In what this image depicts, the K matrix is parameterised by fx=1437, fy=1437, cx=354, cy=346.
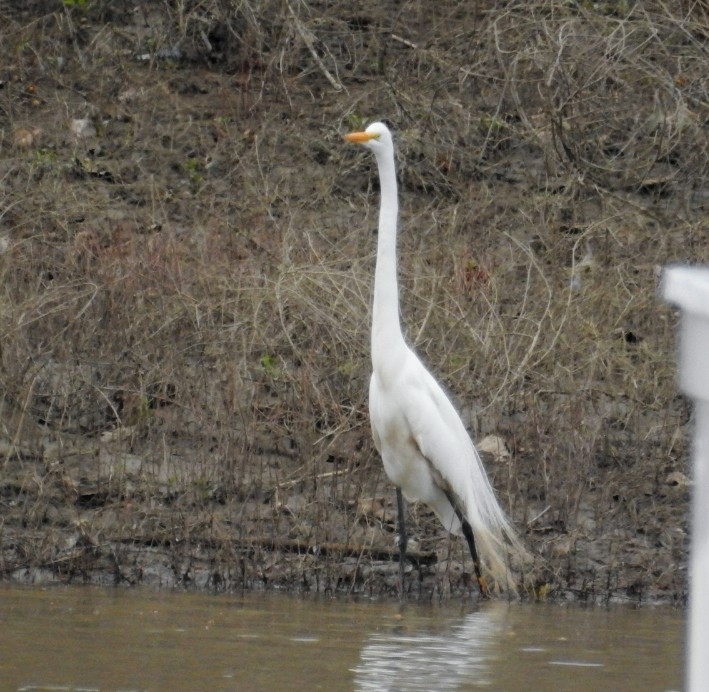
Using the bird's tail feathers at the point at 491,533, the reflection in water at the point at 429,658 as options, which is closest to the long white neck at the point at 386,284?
the bird's tail feathers at the point at 491,533

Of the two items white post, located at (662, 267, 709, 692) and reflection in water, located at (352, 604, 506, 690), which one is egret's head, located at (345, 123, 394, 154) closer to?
reflection in water, located at (352, 604, 506, 690)

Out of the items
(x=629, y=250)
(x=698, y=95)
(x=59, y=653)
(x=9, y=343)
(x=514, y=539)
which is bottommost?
(x=59, y=653)

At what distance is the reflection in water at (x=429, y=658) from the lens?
14.6 ft

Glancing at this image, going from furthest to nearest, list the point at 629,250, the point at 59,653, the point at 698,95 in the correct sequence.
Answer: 1. the point at 698,95
2. the point at 629,250
3. the point at 59,653

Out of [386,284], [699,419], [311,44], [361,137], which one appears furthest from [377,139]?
[311,44]

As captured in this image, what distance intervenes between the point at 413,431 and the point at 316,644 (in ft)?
4.65

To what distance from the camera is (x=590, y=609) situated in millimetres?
6148

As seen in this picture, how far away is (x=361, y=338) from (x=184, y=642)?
263 centimetres

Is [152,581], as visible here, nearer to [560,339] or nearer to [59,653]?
[59,653]

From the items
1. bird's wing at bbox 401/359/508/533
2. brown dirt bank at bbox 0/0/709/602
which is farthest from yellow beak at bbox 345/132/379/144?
brown dirt bank at bbox 0/0/709/602

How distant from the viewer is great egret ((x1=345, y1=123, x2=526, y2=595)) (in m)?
6.05

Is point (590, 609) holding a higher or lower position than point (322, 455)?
lower

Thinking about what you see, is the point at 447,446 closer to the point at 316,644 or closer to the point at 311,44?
the point at 316,644

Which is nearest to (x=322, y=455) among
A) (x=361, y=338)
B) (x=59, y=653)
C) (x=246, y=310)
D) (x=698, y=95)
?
(x=361, y=338)
